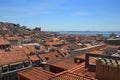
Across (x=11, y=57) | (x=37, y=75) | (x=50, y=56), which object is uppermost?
(x=37, y=75)

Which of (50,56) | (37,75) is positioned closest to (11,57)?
(50,56)

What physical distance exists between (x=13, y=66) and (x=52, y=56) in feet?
56.4

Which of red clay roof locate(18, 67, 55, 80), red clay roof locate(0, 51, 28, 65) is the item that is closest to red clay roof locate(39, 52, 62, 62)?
red clay roof locate(0, 51, 28, 65)

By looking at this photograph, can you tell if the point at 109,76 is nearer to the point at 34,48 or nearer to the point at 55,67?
the point at 55,67

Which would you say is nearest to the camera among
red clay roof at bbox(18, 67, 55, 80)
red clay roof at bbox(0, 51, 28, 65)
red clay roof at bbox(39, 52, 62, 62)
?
red clay roof at bbox(18, 67, 55, 80)

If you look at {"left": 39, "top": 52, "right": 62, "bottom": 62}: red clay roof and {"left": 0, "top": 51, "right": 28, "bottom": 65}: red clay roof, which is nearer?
{"left": 0, "top": 51, "right": 28, "bottom": 65}: red clay roof

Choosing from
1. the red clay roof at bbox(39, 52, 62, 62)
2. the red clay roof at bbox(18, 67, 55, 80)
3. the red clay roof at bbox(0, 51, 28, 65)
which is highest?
the red clay roof at bbox(18, 67, 55, 80)

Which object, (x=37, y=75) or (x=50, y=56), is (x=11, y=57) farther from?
(x=37, y=75)

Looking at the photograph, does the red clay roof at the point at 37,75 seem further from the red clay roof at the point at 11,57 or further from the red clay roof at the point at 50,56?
the red clay roof at the point at 50,56

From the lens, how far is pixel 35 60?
1857 inches

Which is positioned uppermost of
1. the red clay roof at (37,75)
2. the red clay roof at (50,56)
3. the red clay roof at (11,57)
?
the red clay roof at (37,75)

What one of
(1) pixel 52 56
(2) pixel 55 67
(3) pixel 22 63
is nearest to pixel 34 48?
(1) pixel 52 56

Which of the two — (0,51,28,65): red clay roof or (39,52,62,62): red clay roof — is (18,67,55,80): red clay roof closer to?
(0,51,28,65): red clay roof

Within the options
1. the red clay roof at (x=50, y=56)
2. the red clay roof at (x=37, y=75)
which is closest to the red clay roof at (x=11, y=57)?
the red clay roof at (x=50, y=56)
